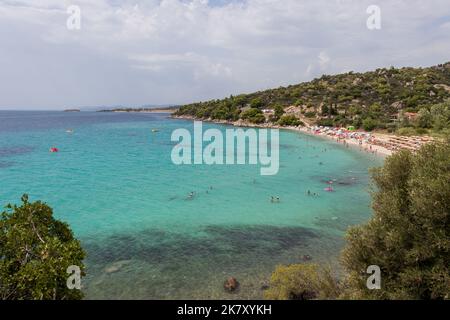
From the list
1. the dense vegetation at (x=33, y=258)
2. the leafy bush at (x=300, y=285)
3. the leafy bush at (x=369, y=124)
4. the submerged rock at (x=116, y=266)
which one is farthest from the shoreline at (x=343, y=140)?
the dense vegetation at (x=33, y=258)

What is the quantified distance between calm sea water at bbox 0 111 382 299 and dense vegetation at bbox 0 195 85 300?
7.19 metres

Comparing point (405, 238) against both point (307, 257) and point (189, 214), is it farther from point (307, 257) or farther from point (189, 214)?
point (189, 214)

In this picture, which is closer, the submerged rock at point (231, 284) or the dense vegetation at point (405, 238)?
the dense vegetation at point (405, 238)

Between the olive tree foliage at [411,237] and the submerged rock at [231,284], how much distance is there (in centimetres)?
670

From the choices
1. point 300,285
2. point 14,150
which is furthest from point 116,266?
point 14,150

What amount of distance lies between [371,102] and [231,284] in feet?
387

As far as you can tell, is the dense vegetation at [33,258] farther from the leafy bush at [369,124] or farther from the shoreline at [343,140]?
the leafy bush at [369,124]

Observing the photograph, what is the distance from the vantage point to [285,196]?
120ft

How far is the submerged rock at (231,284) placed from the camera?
1716 centimetres

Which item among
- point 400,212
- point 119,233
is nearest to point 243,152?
point 119,233

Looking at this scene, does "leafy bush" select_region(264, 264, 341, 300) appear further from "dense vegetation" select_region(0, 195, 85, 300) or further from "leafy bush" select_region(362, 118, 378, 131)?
Answer: "leafy bush" select_region(362, 118, 378, 131)

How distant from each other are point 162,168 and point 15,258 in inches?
1646

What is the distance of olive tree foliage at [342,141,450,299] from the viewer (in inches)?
414
